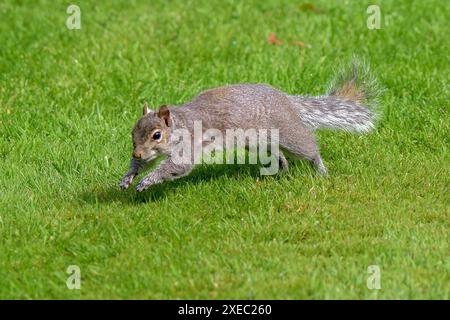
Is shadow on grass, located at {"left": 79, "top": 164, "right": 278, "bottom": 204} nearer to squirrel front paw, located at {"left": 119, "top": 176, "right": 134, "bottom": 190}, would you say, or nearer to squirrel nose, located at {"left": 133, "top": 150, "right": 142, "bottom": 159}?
squirrel front paw, located at {"left": 119, "top": 176, "right": 134, "bottom": 190}

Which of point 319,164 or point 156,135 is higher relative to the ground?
point 156,135

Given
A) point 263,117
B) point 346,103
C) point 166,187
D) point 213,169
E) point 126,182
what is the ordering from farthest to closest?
point 346,103 → point 213,169 → point 166,187 → point 263,117 → point 126,182

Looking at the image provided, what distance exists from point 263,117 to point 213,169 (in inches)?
21.8

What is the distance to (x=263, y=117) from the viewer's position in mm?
5074

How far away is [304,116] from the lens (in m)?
5.38

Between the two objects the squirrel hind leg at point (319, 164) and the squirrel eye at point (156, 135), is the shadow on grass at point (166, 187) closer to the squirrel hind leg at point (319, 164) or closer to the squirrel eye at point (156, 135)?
the squirrel hind leg at point (319, 164)

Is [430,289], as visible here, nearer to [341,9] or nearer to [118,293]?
[118,293]

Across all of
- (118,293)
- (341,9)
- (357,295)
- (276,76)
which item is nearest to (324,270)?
(357,295)

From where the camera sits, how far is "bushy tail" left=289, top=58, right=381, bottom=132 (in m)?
5.43

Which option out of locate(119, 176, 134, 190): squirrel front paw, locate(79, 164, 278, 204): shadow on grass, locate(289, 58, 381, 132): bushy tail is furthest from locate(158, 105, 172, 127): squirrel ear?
locate(289, 58, 381, 132): bushy tail

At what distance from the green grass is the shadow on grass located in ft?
0.05

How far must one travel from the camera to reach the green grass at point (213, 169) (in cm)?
408

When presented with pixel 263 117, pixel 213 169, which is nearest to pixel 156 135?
pixel 263 117

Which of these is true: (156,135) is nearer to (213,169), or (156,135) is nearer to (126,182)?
(126,182)
